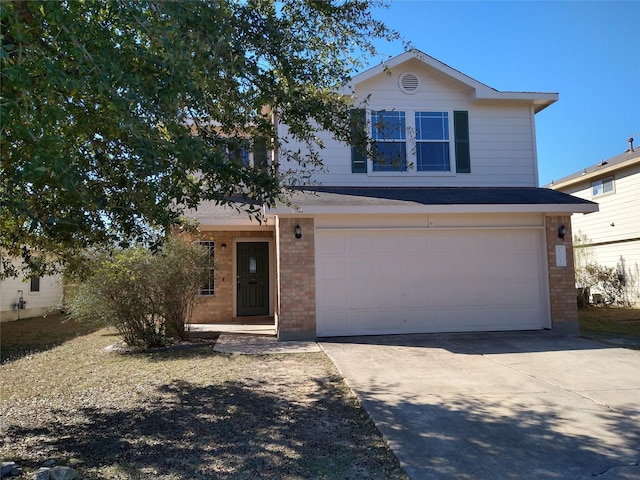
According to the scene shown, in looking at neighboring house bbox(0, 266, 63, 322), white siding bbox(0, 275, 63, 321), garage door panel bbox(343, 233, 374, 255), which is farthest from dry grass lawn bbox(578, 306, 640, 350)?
neighboring house bbox(0, 266, 63, 322)

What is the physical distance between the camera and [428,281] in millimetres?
10547

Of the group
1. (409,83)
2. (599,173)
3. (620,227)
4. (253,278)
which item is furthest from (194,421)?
(599,173)

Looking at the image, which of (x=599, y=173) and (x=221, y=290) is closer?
(x=221, y=290)

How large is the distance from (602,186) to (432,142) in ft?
36.7

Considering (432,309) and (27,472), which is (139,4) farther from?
(432,309)

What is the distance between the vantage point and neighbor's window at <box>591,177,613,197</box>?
18.8m

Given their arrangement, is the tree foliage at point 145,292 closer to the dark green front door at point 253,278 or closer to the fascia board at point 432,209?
the fascia board at point 432,209

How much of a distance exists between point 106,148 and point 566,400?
19.3ft

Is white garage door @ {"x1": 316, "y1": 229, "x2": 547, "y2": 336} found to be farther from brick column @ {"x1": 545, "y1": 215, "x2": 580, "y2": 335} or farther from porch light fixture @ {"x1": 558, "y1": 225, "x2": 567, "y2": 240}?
porch light fixture @ {"x1": 558, "y1": 225, "x2": 567, "y2": 240}

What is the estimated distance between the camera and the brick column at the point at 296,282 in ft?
32.4

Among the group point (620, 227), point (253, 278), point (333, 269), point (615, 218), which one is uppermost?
point (615, 218)

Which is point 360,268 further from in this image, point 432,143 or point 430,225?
point 432,143

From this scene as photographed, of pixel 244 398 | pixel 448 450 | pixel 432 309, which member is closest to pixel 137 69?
pixel 244 398

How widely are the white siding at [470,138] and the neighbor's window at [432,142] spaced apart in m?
0.14
